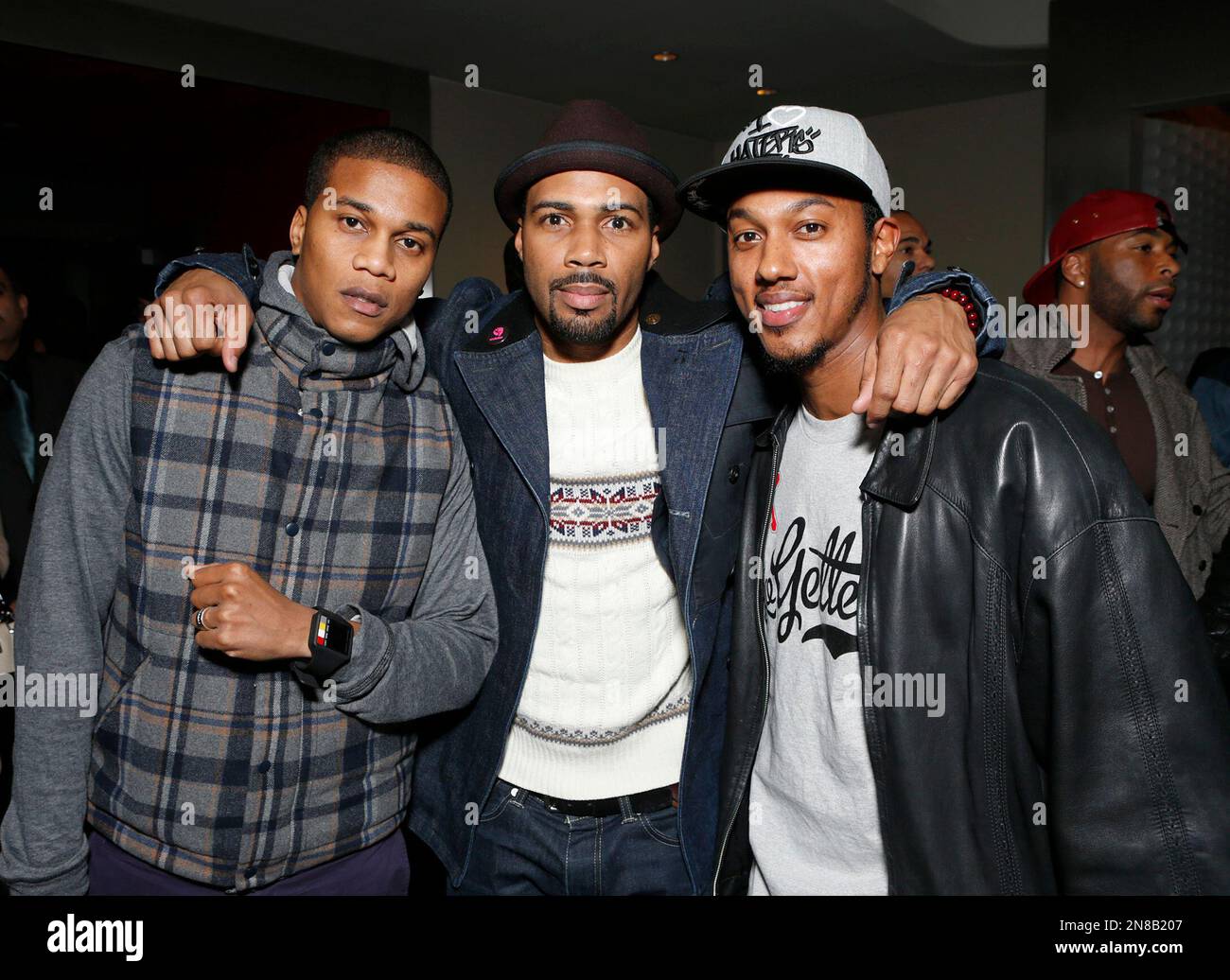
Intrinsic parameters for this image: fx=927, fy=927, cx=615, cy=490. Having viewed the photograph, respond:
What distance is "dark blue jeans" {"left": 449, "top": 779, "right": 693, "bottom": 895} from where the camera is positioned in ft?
5.93

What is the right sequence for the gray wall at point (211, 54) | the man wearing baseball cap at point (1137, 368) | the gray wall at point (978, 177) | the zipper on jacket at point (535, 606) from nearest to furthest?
the zipper on jacket at point (535, 606) → the man wearing baseball cap at point (1137, 368) → the gray wall at point (211, 54) → the gray wall at point (978, 177)

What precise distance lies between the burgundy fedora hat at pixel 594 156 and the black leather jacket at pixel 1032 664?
0.79 metres

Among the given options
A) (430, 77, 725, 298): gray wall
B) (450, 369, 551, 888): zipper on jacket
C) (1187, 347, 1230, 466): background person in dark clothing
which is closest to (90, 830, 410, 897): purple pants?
(450, 369, 551, 888): zipper on jacket

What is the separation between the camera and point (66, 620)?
4.80 ft

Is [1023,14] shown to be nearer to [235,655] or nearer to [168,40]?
[168,40]

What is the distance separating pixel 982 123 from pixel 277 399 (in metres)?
7.40

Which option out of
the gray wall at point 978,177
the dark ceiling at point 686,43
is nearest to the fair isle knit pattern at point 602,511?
the dark ceiling at point 686,43

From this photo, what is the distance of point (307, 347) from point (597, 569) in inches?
26.7

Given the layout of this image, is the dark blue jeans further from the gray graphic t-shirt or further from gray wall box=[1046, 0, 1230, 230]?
gray wall box=[1046, 0, 1230, 230]

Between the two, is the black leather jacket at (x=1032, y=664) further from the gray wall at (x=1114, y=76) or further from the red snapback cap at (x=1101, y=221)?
the gray wall at (x=1114, y=76)

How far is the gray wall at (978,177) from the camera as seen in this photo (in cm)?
721

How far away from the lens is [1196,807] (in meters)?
1.25

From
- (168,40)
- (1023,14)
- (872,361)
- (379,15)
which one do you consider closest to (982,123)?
(1023,14)

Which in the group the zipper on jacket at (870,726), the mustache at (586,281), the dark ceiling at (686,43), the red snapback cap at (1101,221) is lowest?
the zipper on jacket at (870,726)
